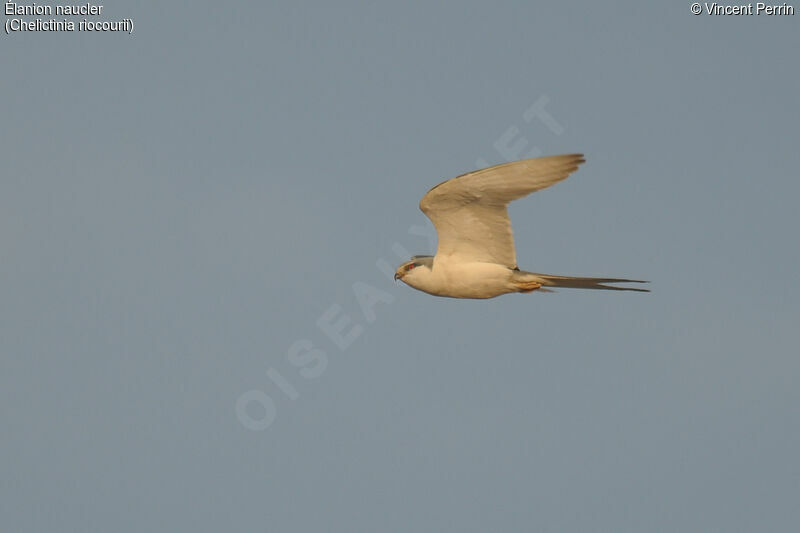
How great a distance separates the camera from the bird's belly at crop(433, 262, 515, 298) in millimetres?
15336

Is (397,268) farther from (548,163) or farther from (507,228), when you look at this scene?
(548,163)

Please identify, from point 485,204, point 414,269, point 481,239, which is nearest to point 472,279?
point 481,239

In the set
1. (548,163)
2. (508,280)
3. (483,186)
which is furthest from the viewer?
(508,280)

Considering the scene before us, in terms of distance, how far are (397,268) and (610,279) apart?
372 centimetres

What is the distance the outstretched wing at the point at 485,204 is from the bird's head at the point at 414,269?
1.05 ft

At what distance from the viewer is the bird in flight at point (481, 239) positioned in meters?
13.7

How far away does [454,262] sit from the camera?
51.2 feet

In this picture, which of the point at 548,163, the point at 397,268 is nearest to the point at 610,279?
the point at 548,163

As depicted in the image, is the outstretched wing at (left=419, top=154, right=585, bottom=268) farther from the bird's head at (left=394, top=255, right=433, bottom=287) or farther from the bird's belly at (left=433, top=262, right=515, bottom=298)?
the bird's head at (left=394, top=255, right=433, bottom=287)

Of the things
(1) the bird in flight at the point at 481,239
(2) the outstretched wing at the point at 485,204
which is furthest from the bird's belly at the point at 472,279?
(2) the outstretched wing at the point at 485,204

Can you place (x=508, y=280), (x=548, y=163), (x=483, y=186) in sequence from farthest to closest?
(x=508, y=280) < (x=483, y=186) < (x=548, y=163)

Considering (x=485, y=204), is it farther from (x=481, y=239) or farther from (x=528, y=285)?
(x=528, y=285)

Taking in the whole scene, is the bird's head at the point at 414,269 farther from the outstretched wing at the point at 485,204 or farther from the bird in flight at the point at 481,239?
the outstretched wing at the point at 485,204

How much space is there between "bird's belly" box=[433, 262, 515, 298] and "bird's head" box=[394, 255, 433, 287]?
0.64ft
